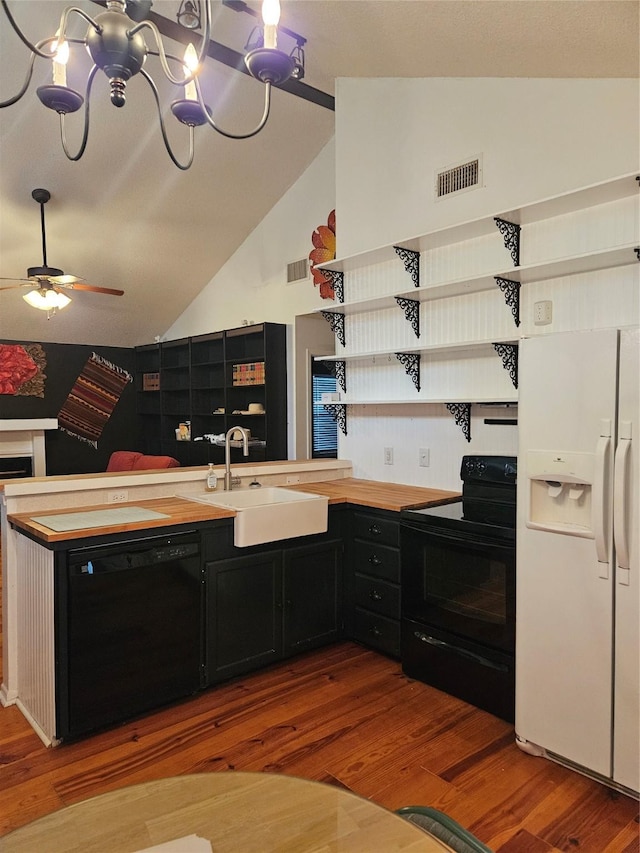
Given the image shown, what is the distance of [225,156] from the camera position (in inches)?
201

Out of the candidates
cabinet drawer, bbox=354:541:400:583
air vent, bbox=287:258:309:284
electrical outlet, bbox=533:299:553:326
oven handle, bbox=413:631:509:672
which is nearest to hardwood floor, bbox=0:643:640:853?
oven handle, bbox=413:631:509:672

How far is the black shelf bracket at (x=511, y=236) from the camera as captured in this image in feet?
9.71

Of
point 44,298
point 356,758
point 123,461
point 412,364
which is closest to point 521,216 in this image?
point 412,364

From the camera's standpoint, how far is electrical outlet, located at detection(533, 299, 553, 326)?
292cm

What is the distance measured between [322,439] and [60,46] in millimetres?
4574

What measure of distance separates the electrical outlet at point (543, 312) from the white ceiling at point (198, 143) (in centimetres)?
101

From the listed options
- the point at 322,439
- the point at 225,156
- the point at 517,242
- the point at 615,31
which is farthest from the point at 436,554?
the point at 225,156

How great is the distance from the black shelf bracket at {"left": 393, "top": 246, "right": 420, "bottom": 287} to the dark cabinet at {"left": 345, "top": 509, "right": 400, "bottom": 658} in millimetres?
1425

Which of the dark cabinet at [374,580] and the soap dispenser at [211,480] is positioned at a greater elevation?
the soap dispenser at [211,480]

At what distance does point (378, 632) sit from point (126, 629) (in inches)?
53.2

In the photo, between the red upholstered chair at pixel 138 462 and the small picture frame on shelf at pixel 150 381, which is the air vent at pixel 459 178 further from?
the small picture frame on shelf at pixel 150 381

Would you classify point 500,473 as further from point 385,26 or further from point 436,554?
point 385,26

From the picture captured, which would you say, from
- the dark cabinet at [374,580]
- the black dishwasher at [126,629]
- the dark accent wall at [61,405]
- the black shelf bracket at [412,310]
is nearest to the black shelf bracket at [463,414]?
the black shelf bracket at [412,310]

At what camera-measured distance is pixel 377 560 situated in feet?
10.4
